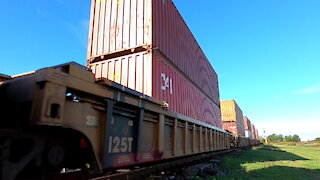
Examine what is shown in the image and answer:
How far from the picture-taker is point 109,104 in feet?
10.3

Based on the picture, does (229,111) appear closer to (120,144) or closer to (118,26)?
(118,26)

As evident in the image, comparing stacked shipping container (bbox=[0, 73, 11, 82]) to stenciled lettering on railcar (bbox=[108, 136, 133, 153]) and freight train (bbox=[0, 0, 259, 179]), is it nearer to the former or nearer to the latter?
freight train (bbox=[0, 0, 259, 179])

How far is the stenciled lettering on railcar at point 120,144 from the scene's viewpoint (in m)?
3.12

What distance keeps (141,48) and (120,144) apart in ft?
12.6

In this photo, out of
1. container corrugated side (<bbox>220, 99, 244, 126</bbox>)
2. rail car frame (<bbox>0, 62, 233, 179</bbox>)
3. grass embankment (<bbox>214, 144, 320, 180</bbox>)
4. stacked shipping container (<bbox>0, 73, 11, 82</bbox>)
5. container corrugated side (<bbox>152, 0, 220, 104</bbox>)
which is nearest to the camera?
rail car frame (<bbox>0, 62, 233, 179</bbox>)

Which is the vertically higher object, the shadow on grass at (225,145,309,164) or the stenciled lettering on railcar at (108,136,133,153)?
the stenciled lettering on railcar at (108,136,133,153)

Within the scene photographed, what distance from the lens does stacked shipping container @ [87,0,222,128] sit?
6.16 meters

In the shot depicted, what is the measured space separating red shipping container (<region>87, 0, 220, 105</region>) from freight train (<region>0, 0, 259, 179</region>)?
0.04 meters

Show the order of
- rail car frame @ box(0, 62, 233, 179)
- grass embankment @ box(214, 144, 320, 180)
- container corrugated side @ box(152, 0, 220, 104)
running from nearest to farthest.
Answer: rail car frame @ box(0, 62, 233, 179), grass embankment @ box(214, 144, 320, 180), container corrugated side @ box(152, 0, 220, 104)

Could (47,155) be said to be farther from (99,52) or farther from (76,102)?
(99,52)

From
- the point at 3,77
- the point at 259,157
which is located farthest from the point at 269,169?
the point at 3,77

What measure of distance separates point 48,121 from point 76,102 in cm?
51

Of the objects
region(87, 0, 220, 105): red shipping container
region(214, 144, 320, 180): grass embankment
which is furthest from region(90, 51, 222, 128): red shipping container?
region(214, 144, 320, 180): grass embankment

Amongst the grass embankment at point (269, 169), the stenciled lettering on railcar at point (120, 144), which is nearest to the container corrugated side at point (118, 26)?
the stenciled lettering on railcar at point (120, 144)
